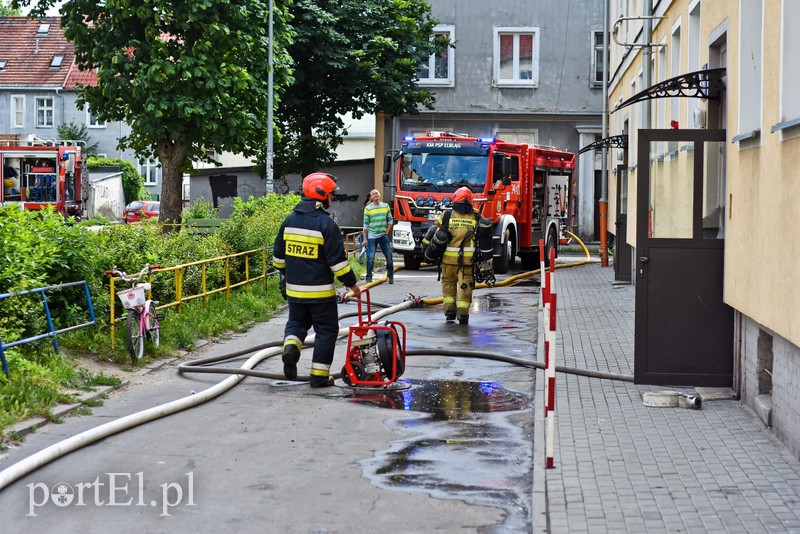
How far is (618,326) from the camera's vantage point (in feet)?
49.2

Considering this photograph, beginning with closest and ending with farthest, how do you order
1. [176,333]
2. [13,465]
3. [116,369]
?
1. [13,465]
2. [116,369]
3. [176,333]

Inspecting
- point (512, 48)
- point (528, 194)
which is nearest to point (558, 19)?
point (512, 48)

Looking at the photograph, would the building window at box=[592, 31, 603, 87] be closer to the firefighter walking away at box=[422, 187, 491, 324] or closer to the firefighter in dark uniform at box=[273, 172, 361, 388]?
the firefighter walking away at box=[422, 187, 491, 324]

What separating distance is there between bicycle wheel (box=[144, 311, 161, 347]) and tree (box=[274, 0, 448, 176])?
2462cm

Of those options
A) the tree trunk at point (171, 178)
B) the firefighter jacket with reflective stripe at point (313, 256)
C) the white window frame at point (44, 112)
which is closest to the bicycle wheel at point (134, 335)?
the firefighter jacket with reflective stripe at point (313, 256)

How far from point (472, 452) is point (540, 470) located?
740 mm

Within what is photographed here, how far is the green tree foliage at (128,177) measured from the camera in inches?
2234

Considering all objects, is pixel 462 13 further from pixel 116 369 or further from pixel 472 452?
pixel 472 452

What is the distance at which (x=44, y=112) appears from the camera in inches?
2440

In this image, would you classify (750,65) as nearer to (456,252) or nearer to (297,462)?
(297,462)

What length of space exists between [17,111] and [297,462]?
194ft

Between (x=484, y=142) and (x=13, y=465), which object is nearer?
(x=13, y=465)

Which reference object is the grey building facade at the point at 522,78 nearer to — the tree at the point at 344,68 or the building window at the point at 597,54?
the building window at the point at 597,54

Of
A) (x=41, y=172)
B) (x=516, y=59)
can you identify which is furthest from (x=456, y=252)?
(x=516, y=59)
